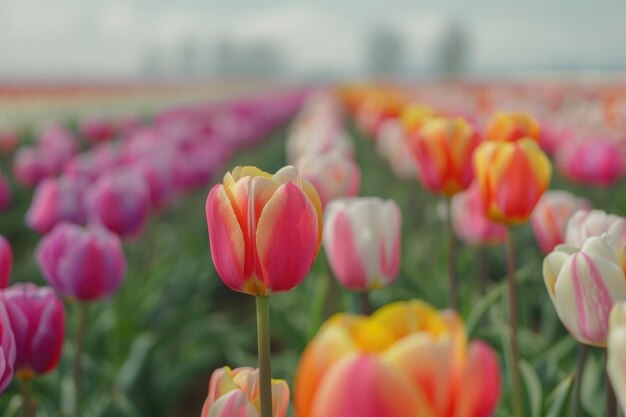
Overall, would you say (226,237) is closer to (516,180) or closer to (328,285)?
(516,180)

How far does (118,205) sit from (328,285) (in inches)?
28.2

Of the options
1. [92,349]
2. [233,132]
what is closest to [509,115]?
[92,349]

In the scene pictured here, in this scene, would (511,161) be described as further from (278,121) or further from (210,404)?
(278,121)

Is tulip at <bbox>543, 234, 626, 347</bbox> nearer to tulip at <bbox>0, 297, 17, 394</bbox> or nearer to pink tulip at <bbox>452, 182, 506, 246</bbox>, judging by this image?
tulip at <bbox>0, 297, 17, 394</bbox>

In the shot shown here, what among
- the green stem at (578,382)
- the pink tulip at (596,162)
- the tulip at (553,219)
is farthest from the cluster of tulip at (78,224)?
the pink tulip at (596,162)

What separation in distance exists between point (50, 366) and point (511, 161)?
35.1 inches

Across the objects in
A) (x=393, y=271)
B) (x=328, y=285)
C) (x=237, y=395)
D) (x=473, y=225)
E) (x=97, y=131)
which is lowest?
(x=97, y=131)

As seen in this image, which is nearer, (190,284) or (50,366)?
(50,366)

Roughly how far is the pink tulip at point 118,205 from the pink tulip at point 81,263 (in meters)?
0.57

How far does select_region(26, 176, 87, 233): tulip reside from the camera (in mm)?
2283

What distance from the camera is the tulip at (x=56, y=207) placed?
7.49 ft

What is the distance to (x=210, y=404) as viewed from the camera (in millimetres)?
819

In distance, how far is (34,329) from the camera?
110cm

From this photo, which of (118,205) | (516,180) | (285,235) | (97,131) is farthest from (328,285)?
(97,131)
